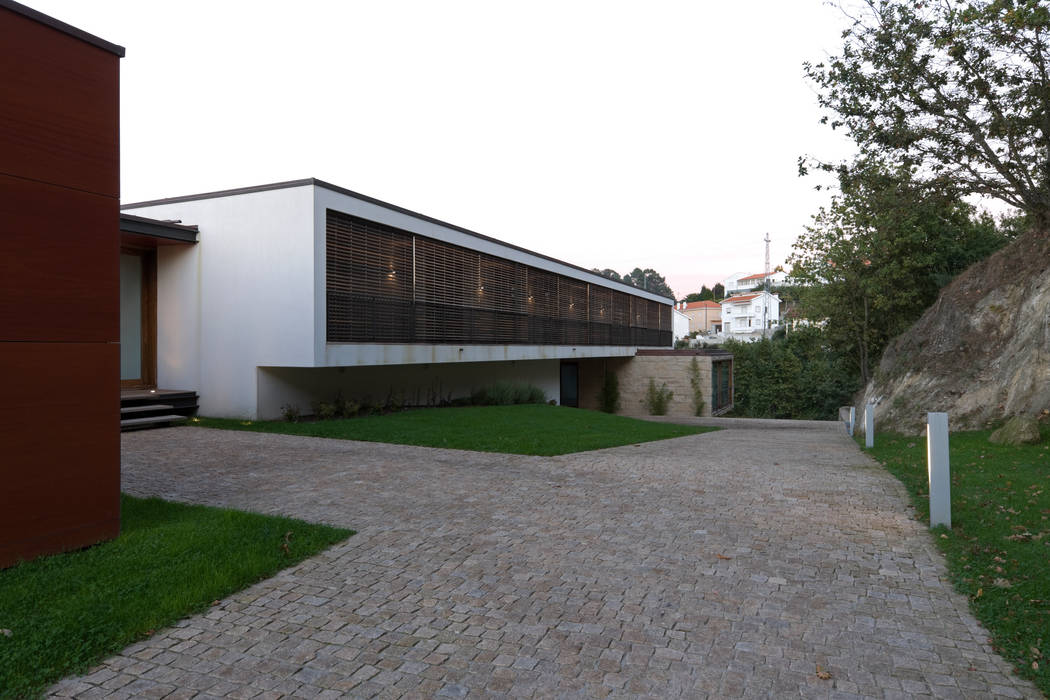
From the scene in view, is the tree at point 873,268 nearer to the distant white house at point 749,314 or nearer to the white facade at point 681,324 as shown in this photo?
the distant white house at point 749,314

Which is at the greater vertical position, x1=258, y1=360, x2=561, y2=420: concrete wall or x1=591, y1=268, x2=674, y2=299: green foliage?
x1=591, y1=268, x2=674, y2=299: green foliage

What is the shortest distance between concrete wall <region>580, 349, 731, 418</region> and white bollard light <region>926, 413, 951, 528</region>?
23178 millimetres

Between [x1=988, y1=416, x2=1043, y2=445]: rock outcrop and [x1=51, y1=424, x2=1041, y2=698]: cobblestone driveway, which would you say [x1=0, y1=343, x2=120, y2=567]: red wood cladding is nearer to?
[x1=51, y1=424, x2=1041, y2=698]: cobblestone driveway

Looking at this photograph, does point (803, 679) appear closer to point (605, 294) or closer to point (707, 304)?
point (605, 294)

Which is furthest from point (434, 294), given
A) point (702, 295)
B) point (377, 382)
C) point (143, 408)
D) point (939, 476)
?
point (702, 295)

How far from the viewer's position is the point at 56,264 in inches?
173

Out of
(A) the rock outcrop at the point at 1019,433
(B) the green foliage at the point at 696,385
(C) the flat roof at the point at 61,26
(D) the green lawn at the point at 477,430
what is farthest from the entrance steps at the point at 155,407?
(B) the green foliage at the point at 696,385

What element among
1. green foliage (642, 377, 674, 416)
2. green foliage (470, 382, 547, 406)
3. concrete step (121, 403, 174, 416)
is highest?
concrete step (121, 403, 174, 416)

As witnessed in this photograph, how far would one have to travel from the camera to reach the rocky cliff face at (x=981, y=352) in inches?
476

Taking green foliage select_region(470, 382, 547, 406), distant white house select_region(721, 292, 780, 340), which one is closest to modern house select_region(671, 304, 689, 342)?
distant white house select_region(721, 292, 780, 340)

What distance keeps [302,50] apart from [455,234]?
19.7 feet

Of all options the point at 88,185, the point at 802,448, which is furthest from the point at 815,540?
the point at 802,448

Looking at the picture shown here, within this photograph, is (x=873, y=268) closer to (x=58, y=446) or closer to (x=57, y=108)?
(x=57, y=108)

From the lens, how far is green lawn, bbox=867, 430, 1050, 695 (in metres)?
3.44
